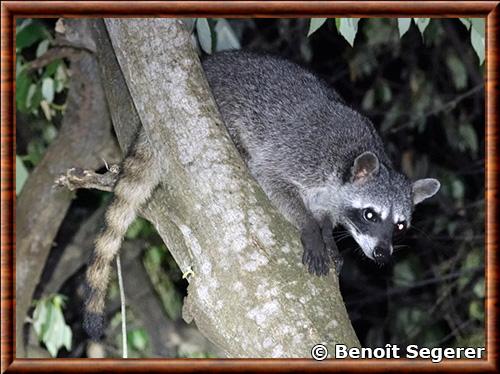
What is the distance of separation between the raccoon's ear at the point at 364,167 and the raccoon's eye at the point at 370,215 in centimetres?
17

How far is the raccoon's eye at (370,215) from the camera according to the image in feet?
14.5

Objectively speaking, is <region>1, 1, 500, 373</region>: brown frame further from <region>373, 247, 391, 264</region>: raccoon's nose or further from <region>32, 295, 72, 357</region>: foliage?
<region>32, 295, 72, 357</region>: foliage

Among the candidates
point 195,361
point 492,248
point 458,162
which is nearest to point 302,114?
point 492,248

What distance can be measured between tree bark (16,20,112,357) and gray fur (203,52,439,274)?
3.39 ft

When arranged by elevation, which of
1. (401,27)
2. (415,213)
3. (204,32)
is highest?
(204,32)

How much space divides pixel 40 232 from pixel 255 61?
72.9 inches

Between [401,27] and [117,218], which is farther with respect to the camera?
[117,218]

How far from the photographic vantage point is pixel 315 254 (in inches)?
139

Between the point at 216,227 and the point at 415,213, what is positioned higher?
the point at 415,213

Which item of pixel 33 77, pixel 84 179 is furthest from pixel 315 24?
pixel 33 77

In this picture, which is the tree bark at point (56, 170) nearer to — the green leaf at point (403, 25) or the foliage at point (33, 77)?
the foliage at point (33, 77)

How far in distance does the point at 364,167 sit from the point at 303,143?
1.48ft

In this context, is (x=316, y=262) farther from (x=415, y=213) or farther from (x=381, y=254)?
(x=415, y=213)

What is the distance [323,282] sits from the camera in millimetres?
3215
